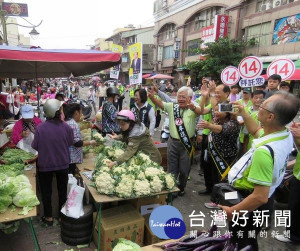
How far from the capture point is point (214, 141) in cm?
420

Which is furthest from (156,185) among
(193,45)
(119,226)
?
(193,45)

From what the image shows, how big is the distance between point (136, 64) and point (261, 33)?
16.6 m

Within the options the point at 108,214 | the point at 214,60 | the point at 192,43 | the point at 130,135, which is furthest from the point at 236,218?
the point at 192,43

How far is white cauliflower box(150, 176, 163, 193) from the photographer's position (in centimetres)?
299

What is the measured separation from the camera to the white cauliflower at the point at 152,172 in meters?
Result: 3.14

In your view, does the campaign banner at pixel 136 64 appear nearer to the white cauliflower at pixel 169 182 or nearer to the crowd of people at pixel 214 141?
the crowd of people at pixel 214 141

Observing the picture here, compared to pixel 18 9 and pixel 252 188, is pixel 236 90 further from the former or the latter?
pixel 18 9

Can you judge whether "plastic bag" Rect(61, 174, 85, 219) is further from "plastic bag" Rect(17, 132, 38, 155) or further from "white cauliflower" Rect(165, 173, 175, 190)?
"plastic bag" Rect(17, 132, 38, 155)

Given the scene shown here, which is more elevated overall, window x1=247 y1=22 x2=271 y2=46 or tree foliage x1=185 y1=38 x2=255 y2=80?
window x1=247 y1=22 x2=271 y2=46

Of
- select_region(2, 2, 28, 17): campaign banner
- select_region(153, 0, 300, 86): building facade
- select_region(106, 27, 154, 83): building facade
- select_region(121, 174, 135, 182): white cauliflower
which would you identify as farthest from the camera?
select_region(106, 27, 154, 83): building facade

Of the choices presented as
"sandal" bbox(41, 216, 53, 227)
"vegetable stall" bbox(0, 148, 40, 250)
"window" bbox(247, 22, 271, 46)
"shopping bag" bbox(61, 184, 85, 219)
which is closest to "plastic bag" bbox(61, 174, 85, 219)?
"shopping bag" bbox(61, 184, 85, 219)

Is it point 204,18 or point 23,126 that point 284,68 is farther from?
point 204,18

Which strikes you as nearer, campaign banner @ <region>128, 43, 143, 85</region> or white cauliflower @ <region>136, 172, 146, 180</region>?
white cauliflower @ <region>136, 172, 146, 180</region>

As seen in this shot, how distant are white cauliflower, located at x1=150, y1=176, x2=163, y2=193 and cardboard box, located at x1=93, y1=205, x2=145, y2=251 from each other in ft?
1.45
